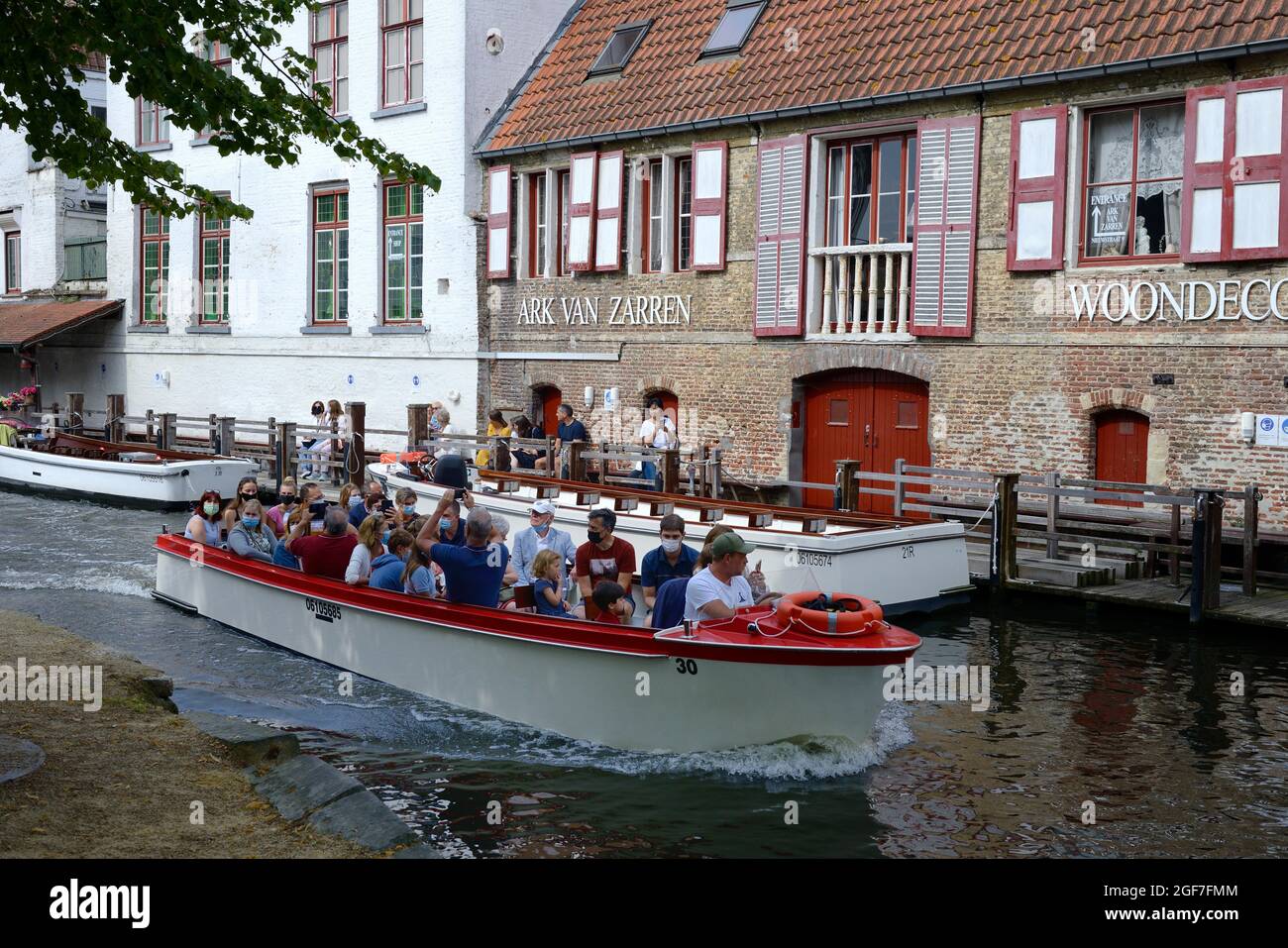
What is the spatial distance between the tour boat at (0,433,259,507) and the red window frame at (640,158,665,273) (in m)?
7.92

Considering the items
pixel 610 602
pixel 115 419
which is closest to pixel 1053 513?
pixel 610 602

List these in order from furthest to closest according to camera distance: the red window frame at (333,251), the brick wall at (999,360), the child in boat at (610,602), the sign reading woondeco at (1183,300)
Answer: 1. the red window frame at (333,251)
2. the brick wall at (999,360)
3. the sign reading woondeco at (1183,300)
4. the child in boat at (610,602)

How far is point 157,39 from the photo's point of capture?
792 cm

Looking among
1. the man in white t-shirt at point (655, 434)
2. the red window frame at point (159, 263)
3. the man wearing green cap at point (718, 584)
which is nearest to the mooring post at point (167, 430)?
the red window frame at point (159, 263)

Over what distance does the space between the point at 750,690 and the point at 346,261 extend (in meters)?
20.5

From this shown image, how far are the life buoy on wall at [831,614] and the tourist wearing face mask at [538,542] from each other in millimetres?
3272

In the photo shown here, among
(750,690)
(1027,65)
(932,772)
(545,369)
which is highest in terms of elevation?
(1027,65)

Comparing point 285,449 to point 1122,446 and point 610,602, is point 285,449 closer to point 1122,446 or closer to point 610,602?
point 1122,446

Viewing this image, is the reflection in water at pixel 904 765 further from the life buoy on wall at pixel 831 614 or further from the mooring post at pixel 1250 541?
the mooring post at pixel 1250 541

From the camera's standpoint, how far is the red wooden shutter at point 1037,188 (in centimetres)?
1708

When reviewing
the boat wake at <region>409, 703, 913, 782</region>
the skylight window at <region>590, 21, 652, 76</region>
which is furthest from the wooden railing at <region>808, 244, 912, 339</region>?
the boat wake at <region>409, 703, 913, 782</region>

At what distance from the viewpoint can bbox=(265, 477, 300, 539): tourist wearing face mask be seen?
14773 mm

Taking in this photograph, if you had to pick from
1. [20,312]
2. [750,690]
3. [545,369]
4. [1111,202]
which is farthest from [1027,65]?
[20,312]

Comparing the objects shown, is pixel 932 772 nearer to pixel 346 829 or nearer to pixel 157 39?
pixel 346 829
